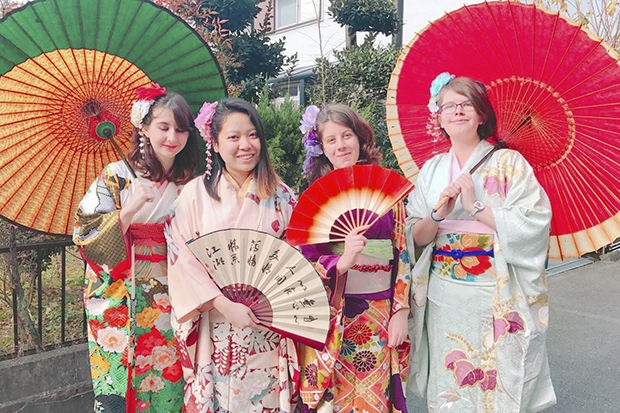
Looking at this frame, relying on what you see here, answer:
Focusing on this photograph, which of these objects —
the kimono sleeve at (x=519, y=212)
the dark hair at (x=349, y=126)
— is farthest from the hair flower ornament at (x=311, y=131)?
the kimono sleeve at (x=519, y=212)

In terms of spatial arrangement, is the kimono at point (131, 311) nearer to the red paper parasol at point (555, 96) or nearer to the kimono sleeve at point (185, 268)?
the kimono sleeve at point (185, 268)

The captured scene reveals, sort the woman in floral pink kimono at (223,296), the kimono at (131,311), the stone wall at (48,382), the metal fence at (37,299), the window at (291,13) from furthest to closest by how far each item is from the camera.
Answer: the window at (291,13) → the metal fence at (37,299) → the stone wall at (48,382) → the kimono at (131,311) → the woman in floral pink kimono at (223,296)

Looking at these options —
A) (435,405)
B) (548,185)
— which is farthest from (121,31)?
(435,405)

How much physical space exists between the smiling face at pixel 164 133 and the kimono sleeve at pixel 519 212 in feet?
5.10

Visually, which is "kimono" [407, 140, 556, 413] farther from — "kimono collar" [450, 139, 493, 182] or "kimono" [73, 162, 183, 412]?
"kimono" [73, 162, 183, 412]

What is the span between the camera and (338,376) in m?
2.31

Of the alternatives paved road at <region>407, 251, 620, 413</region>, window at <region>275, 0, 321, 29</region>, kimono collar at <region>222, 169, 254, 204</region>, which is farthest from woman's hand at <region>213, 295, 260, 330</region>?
window at <region>275, 0, 321, 29</region>

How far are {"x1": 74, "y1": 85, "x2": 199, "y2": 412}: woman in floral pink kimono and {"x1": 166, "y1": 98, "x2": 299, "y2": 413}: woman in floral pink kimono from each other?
0.21 metres

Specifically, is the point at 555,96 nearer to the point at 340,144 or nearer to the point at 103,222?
the point at 340,144

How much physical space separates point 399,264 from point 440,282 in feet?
0.78

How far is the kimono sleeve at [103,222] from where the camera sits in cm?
232

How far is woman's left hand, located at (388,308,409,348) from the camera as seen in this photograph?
2.32 metres

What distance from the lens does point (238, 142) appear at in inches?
88.8

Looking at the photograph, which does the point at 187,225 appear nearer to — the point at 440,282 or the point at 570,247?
the point at 440,282
